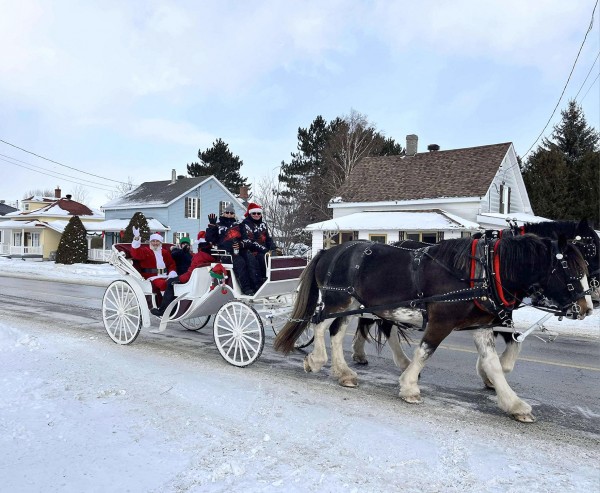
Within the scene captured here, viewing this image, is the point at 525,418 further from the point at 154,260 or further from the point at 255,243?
the point at 154,260

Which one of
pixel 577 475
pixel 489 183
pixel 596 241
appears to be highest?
pixel 489 183

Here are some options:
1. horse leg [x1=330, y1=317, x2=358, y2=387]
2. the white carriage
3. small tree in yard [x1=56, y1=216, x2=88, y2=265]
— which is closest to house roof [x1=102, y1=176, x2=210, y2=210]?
small tree in yard [x1=56, y1=216, x2=88, y2=265]

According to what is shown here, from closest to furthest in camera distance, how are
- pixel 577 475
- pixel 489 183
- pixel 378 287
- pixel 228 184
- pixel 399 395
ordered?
pixel 577 475 < pixel 399 395 < pixel 378 287 < pixel 489 183 < pixel 228 184

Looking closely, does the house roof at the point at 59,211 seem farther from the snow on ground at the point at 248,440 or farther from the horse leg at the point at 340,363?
the horse leg at the point at 340,363

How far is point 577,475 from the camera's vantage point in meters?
3.29

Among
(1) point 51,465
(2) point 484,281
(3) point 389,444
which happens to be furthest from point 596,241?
(1) point 51,465

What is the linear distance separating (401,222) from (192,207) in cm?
2209

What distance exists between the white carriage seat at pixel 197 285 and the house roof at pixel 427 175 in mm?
16720

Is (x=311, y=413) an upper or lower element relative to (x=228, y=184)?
lower

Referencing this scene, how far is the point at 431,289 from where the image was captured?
4.79m

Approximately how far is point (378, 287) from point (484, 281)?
109cm

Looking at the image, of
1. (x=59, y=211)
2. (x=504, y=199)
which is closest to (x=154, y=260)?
(x=504, y=199)

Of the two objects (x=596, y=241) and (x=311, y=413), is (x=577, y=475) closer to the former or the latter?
(x=311, y=413)

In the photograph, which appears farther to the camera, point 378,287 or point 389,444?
point 378,287
